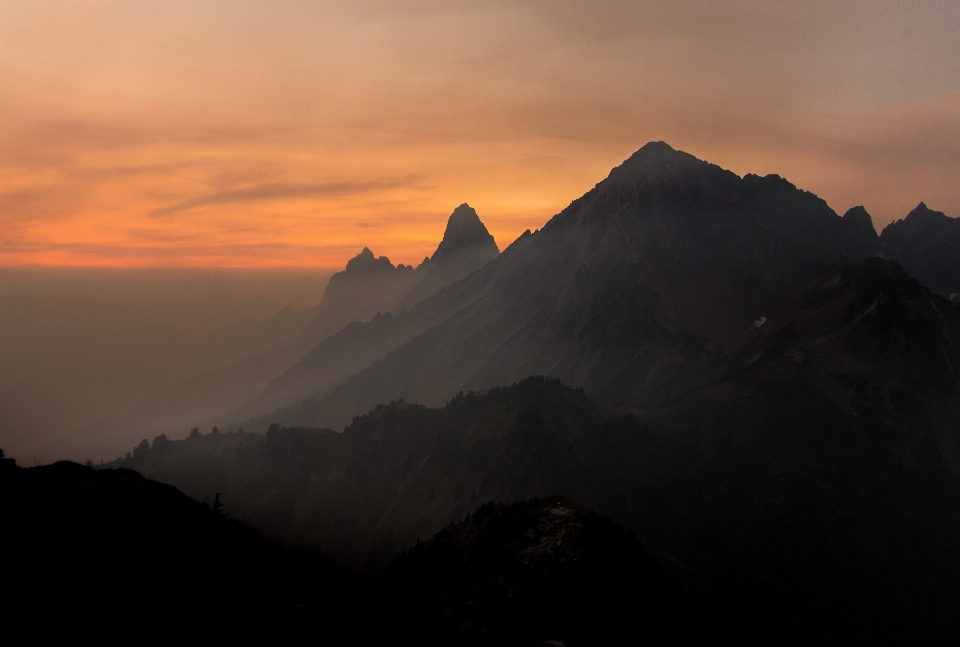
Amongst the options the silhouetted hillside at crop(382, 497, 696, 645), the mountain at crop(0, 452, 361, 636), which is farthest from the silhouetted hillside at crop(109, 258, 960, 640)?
the mountain at crop(0, 452, 361, 636)

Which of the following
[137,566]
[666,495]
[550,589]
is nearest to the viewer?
[137,566]

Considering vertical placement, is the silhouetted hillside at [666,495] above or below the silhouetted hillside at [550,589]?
below

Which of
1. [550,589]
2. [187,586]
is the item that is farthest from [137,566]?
[550,589]

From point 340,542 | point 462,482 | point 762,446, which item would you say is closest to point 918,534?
point 762,446

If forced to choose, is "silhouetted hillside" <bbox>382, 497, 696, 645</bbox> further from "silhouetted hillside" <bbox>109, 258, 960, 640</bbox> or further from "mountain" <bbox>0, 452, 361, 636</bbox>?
"silhouetted hillside" <bbox>109, 258, 960, 640</bbox>

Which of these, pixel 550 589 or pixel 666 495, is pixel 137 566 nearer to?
pixel 550 589

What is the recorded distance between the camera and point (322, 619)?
38.8 m

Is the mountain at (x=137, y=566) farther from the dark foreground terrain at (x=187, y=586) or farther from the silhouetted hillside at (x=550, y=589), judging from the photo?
the silhouetted hillside at (x=550, y=589)

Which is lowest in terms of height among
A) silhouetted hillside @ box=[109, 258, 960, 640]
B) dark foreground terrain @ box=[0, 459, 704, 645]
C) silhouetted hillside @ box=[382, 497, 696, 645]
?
silhouetted hillside @ box=[109, 258, 960, 640]

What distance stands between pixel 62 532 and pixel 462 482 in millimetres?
133750

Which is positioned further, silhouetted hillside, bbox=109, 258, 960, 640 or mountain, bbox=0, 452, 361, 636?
silhouetted hillside, bbox=109, 258, 960, 640

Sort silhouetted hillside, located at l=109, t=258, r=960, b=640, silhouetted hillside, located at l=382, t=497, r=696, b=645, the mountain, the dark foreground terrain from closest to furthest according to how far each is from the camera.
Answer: the mountain < the dark foreground terrain < silhouetted hillside, located at l=382, t=497, r=696, b=645 < silhouetted hillside, located at l=109, t=258, r=960, b=640

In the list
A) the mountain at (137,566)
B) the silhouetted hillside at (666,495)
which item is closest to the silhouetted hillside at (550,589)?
the mountain at (137,566)

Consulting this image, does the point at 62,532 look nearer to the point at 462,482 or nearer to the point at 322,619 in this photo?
the point at 322,619
